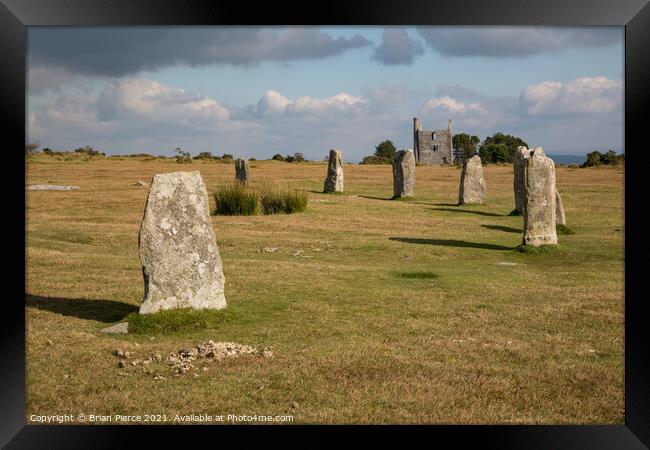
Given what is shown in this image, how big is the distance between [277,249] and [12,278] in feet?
37.9

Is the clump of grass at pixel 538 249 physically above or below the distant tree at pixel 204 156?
below

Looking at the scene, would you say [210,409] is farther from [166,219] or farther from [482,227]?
[482,227]

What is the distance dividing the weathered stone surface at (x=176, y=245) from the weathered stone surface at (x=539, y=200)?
10.1m

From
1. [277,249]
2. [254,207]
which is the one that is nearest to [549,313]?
[277,249]

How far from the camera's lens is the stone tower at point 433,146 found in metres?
90.9

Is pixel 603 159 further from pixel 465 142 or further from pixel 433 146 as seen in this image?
pixel 465 142

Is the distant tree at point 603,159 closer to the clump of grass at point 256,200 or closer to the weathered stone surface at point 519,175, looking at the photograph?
the weathered stone surface at point 519,175

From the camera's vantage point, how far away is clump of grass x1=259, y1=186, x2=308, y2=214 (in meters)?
25.8

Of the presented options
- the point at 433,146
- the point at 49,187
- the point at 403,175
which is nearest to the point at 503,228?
the point at 403,175

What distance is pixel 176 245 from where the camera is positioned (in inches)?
398

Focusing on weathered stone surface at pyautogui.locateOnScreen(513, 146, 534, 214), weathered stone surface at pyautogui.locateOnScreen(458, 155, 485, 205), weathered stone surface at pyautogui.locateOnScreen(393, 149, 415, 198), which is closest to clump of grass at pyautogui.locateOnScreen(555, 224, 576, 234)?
weathered stone surface at pyautogui.locateOnScreen(513, 146, 534, 214)

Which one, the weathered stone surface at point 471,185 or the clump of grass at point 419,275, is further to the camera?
the weathered stone surface at point 471,185

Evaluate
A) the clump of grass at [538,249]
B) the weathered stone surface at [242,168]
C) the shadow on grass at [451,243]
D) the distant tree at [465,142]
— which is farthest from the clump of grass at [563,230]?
the distant tree at [465,142]

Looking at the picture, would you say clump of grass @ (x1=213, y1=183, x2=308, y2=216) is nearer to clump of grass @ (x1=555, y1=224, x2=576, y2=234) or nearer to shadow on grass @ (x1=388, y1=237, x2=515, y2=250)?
shadow on grass @ (x1=388, y1=237, x2=515, y2=250)
